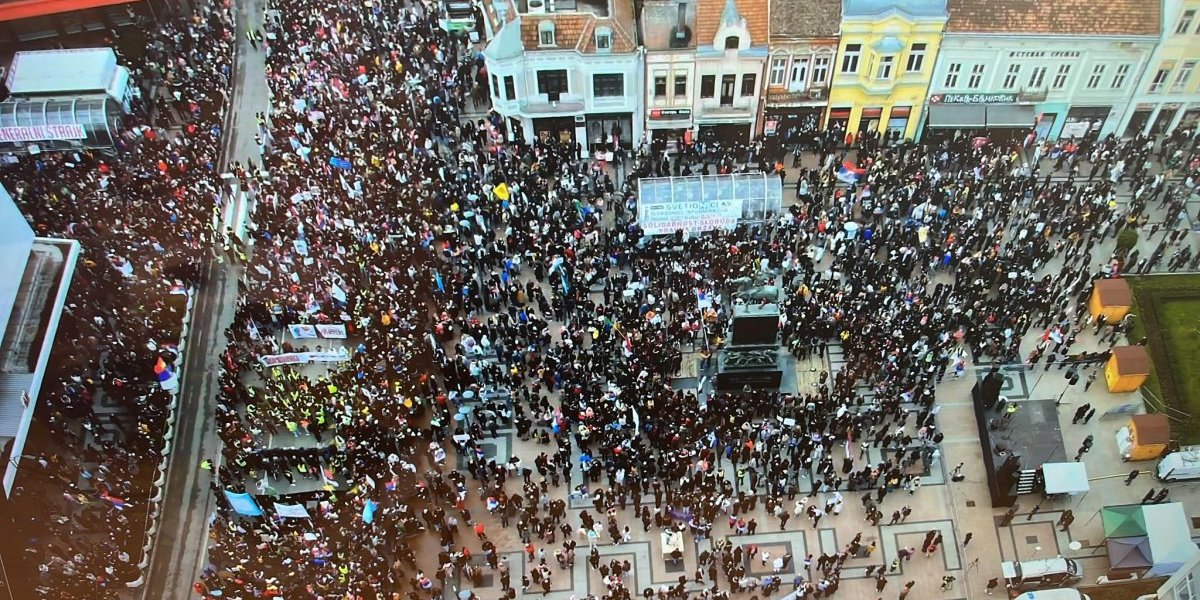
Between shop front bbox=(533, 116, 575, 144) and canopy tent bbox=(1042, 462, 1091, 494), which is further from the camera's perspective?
shop front bbox=(533, 116, 575, 144)

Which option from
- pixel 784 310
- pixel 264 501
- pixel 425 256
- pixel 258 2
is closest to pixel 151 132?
pixel 258 2

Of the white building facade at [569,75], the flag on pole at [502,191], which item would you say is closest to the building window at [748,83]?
the white building facade at [569,75]

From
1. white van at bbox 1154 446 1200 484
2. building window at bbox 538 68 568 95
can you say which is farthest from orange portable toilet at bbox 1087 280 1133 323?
building window at bbox 538 68 568 95

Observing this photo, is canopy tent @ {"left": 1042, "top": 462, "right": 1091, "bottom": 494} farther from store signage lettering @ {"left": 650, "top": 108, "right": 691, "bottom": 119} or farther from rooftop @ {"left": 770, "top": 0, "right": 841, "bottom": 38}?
store signage lettering @ {"left": 650, "top": 108, "right": 691, "bottom": 119}

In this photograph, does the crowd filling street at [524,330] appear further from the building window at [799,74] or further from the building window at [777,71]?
the building window at [777,71]

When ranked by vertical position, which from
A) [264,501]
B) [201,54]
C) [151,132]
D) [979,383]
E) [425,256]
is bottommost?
[264,501]

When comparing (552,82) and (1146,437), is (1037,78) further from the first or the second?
(552,82)

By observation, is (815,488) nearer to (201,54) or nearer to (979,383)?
(979,383)
